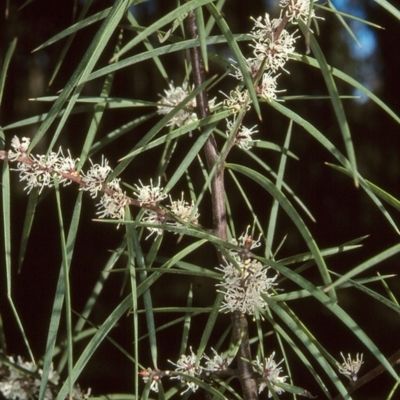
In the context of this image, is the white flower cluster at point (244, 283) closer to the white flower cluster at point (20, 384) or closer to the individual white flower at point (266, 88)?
the individual white flower at point (266, 88)

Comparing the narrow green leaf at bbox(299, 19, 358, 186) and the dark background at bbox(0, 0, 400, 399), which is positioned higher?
the narrow green leaf at bbox(299, 19, 358, 186)

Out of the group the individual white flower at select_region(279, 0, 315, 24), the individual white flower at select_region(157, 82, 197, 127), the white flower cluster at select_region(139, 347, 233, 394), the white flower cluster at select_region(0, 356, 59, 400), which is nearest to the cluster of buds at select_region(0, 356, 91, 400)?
the white flower cluster at select_region(0, 356, 59, 400)

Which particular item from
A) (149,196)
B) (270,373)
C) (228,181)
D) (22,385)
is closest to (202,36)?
(149,196)

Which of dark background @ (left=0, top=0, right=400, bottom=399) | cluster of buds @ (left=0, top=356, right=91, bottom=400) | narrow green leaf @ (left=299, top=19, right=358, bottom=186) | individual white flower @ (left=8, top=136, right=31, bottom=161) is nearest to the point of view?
narrow green leaf @ (left=299, top=19, right=358, bottom=186)

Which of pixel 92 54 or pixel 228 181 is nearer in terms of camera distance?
pixel 92 54

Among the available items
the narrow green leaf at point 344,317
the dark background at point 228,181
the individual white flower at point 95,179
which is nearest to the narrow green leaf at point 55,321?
the individual white flower at point 95,179

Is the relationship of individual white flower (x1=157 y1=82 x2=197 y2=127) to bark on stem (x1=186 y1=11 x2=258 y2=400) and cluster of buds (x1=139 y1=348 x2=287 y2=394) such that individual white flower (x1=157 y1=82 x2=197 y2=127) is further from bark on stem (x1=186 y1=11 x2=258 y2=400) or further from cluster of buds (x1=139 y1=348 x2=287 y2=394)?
cluster of buds (x1=139 y1=348 x2=287 y2=394)

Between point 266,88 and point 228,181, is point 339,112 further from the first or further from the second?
point 228,181
